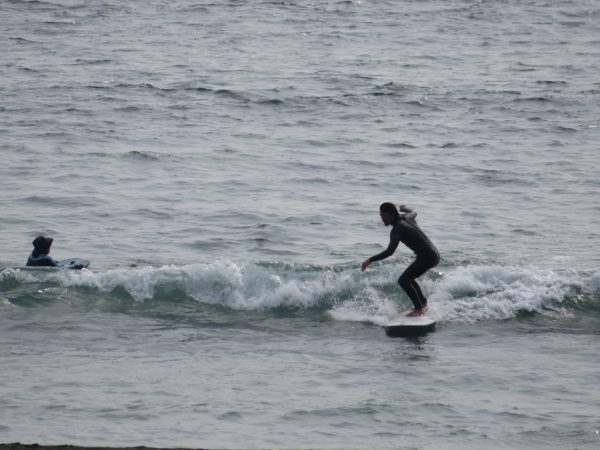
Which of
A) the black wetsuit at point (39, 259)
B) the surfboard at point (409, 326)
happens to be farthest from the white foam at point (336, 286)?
the surfboard at point (409, 326)

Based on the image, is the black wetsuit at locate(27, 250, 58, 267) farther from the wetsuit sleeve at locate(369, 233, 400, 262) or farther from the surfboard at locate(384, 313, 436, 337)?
the surfboard at locate(384, 313, 436, 337)

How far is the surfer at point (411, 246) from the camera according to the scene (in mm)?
13984

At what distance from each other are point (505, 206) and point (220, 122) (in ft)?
31.8

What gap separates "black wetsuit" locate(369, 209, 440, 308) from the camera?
1407 cm

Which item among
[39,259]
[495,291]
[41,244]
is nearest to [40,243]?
[41,244]

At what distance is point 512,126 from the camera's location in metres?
28.1

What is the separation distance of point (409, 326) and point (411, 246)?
1106mm

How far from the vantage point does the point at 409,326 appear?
1455cm

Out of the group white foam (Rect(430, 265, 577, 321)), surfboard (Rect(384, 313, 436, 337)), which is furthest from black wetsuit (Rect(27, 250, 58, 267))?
white foam (Rect(430, 265, 577, 321))

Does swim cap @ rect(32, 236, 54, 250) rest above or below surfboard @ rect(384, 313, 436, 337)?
above

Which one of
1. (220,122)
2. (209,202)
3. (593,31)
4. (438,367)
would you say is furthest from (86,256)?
(593,31)

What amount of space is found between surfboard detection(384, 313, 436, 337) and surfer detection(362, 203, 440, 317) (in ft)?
0.54

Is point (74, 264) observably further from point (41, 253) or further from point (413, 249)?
point (413, 249)

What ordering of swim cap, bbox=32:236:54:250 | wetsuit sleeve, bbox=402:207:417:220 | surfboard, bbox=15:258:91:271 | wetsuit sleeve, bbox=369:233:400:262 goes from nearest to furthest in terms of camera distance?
wetsuit sleeve, bbox=369:233:400:262, wetsuit sleeve, bbox=402:207:417:220, swim cap, bbox=32:236:54:250, surfboard, bbox=15:258:91:271
